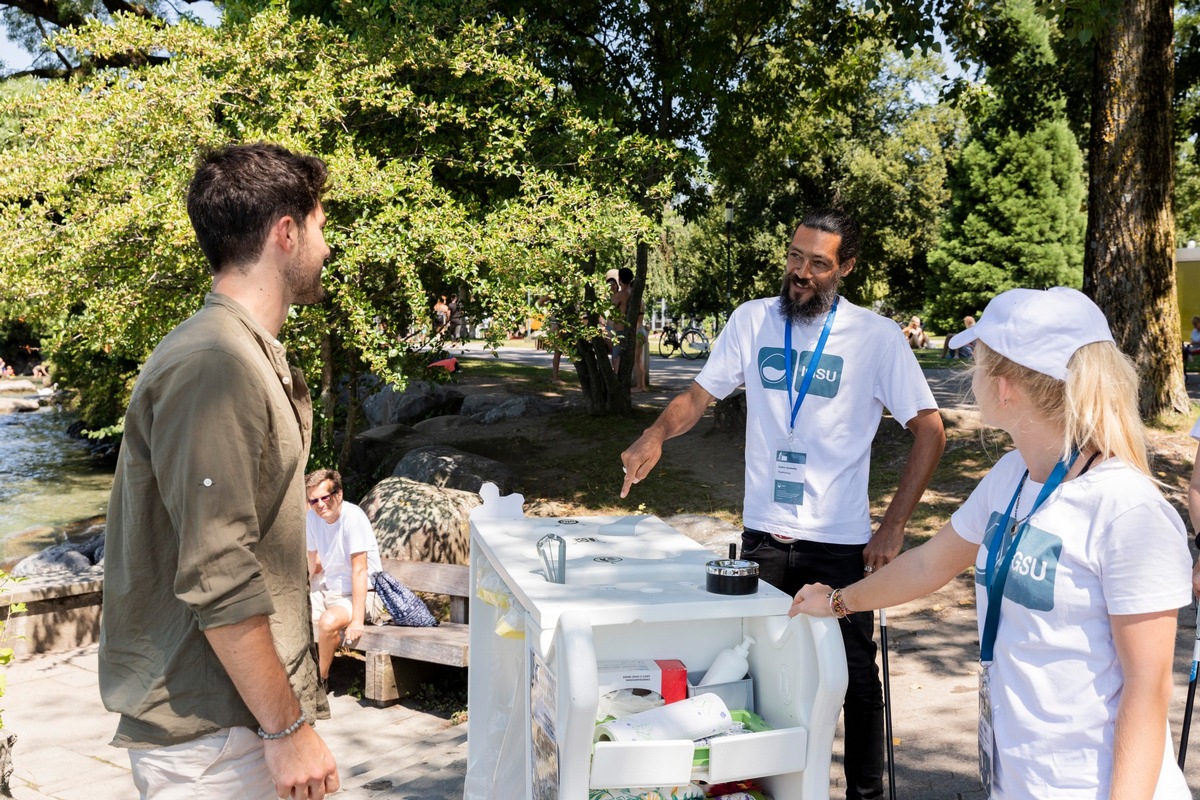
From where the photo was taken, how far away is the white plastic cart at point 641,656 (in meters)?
2.32

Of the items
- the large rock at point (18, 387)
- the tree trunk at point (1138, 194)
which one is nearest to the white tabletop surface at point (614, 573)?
the tree trunk at point (1138, 194)

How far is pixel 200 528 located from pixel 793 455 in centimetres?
227

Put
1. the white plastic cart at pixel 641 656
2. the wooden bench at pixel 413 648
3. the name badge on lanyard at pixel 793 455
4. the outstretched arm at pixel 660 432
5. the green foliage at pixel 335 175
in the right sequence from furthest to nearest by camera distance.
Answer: the green foliage at pixel 335 175, the wooden bench at pixel 413 648, the name badge on lanyard at pixel 793 455, the outstretched arm at pixel 660 432, the white plastic cart at pixel 641 656

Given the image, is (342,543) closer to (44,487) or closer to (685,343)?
(44,487)

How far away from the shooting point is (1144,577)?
1941 millimetres

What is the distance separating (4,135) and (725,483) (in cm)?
1390

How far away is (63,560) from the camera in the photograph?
9359 mm

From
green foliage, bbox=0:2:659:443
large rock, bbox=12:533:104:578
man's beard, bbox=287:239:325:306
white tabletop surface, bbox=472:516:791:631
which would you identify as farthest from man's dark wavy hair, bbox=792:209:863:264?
large rock, bbox=12:533:104:578

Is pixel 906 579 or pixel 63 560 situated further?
pixel 63 560

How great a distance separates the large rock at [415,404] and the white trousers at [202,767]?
45.2ft

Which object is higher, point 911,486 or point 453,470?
point 911,486

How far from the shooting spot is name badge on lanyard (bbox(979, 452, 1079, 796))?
6.93 feet

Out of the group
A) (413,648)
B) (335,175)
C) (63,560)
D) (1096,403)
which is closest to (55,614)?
(63,560)

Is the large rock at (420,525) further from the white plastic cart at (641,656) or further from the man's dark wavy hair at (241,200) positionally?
the man's dark wavy hair at (241,200)
